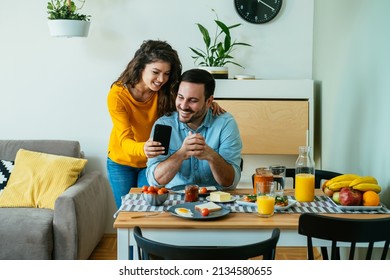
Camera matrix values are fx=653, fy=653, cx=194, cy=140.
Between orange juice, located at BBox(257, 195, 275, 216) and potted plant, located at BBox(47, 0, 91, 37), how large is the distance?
2223mm

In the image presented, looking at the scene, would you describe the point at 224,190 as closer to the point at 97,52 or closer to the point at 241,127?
the point at 241,127

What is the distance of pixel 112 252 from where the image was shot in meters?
4.27

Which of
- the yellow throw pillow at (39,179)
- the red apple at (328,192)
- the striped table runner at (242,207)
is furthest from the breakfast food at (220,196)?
the yellow throw pillow at (39,179)

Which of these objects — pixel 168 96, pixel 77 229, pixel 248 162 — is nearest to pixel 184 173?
pixel 168 96

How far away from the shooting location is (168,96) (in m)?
3.24

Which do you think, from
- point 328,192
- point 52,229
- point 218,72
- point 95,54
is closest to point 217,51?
point 218,72

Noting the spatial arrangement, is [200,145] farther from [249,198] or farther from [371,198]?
[371,198]

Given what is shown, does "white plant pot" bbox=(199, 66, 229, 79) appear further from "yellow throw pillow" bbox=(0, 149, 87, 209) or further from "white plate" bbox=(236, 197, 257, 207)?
"white plate" bbox=(236, 197, 257, 207)

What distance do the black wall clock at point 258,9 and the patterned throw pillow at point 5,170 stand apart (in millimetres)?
1809

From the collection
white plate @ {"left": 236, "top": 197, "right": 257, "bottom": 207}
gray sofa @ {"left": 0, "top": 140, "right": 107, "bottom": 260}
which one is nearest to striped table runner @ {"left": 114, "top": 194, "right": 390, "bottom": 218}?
white plate @ {"left": 236, "top": 197, "right": 257, "bottom": 207}

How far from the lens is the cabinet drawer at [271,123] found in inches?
165

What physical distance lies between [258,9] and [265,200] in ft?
7.59

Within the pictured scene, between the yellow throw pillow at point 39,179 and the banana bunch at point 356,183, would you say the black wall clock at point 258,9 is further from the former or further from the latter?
the banana bunch at point 356,183

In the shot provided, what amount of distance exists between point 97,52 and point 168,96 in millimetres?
1405
